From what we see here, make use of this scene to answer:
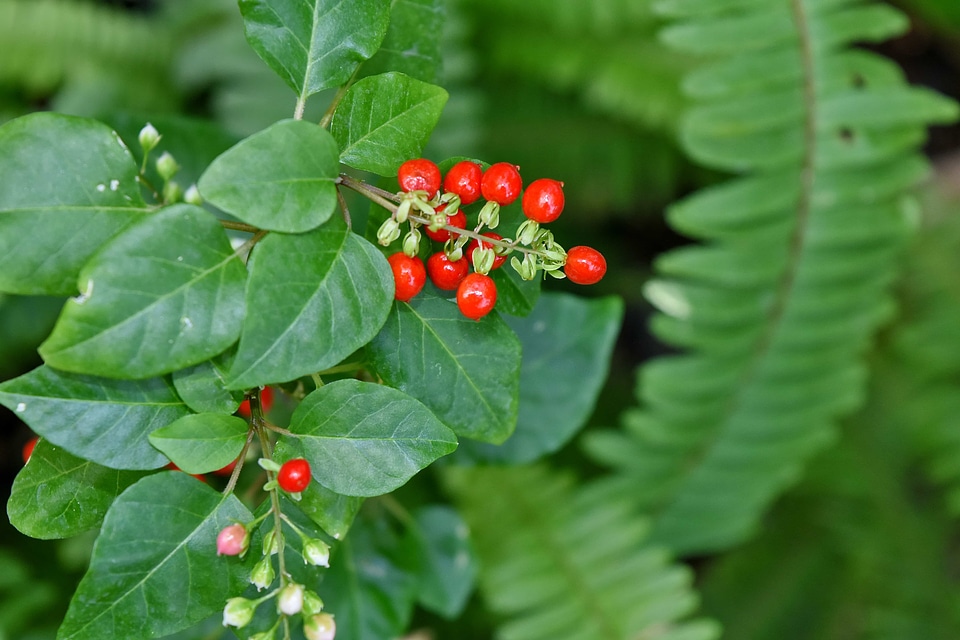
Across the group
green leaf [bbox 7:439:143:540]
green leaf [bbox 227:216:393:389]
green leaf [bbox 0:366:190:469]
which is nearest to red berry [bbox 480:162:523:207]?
green leaf [bbox 227:216:393:389]

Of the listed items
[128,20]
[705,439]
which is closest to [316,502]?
[705,439]

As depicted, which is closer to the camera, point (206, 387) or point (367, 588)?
point (206, 387)

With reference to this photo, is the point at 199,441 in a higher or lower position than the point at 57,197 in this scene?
lower

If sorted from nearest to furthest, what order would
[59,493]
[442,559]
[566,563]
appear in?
[59,493] → [442,559] → [566,563]

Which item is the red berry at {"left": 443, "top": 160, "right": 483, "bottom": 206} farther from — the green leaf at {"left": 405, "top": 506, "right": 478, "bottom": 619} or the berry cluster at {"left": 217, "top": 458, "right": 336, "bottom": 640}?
the green leaf at {"left": 405, "top": 506, "right": 478, "bottom": 619}

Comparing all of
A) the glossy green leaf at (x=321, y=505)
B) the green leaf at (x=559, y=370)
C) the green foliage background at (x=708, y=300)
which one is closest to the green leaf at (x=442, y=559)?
the green leaf at (x=559, y=370)

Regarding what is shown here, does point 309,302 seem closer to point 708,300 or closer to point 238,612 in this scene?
point 238,612

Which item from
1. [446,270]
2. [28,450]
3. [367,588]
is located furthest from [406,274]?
[367,588]

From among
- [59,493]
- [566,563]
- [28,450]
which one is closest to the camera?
[59,493]
